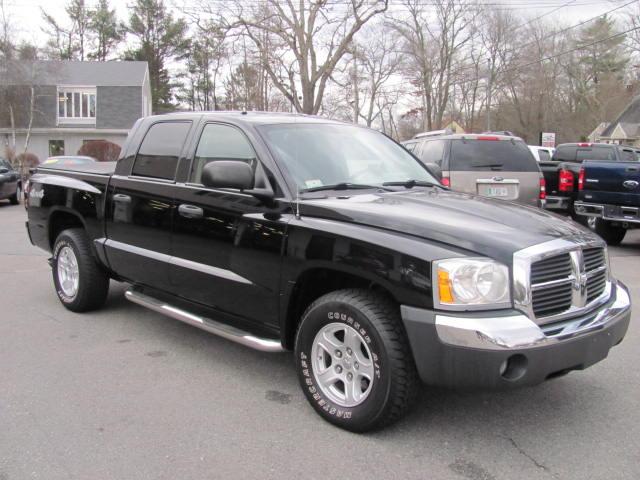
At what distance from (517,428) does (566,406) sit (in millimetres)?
492

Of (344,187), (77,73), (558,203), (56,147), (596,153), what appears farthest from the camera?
(77,73)

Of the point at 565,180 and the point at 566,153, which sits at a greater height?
the point at 566,153

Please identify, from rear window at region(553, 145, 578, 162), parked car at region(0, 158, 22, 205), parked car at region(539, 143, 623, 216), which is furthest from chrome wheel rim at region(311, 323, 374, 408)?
parked car at region(0, 158, 22, 205)

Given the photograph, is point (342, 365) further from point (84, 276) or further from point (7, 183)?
point (7, 183)

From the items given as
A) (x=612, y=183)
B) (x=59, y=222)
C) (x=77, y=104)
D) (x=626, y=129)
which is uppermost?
(x=77, y=104)

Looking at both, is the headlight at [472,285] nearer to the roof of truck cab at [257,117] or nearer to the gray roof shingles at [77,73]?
the roof of truck cab at [257,117]

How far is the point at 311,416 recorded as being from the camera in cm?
356

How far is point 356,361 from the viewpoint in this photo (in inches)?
130

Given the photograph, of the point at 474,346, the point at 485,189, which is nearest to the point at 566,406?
the point at 474,346

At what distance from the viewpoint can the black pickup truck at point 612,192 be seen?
9.23 meters

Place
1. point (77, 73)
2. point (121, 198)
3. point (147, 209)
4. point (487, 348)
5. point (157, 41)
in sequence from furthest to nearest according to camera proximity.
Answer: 1. point (157, 41)
2. point (77, 73)
3. point (121, 198)
4. point (147, 209)
5. point (487, 348)

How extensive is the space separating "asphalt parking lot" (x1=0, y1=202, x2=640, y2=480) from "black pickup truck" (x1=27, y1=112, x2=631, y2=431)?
0.32 metres

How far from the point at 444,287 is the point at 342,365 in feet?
2.71

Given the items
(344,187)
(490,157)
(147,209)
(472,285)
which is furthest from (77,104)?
(472,285)
